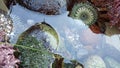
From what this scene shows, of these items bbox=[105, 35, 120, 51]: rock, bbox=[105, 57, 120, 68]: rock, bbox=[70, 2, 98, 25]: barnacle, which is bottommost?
bbox=[105, 57, 120, 68]: rock

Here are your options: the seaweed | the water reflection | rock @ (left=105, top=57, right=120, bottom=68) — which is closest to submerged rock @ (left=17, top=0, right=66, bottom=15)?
the water reflection

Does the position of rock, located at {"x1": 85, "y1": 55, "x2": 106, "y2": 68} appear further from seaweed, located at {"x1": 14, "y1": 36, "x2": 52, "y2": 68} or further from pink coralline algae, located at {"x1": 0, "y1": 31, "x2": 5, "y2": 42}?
pink coralline algae, located at {"x1": 0, "y1": 31, "x2": 5, "y2": 42}

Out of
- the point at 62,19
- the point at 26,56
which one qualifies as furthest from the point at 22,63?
the point at 62,19

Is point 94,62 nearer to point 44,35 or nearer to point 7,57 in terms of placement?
point 44,35

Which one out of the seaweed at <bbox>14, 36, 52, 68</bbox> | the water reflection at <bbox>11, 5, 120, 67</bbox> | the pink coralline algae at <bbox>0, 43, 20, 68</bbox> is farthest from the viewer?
the water reflection at <bbox>11, 5, 120, 67</bbox>

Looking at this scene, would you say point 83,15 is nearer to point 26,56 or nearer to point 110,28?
point 110,28

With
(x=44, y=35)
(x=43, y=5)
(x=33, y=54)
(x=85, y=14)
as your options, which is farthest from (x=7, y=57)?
(x=85, y=14)

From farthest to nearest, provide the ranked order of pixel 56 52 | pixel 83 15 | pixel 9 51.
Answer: pixel 83 15 → pixel 56 52 → pixel 9 51
